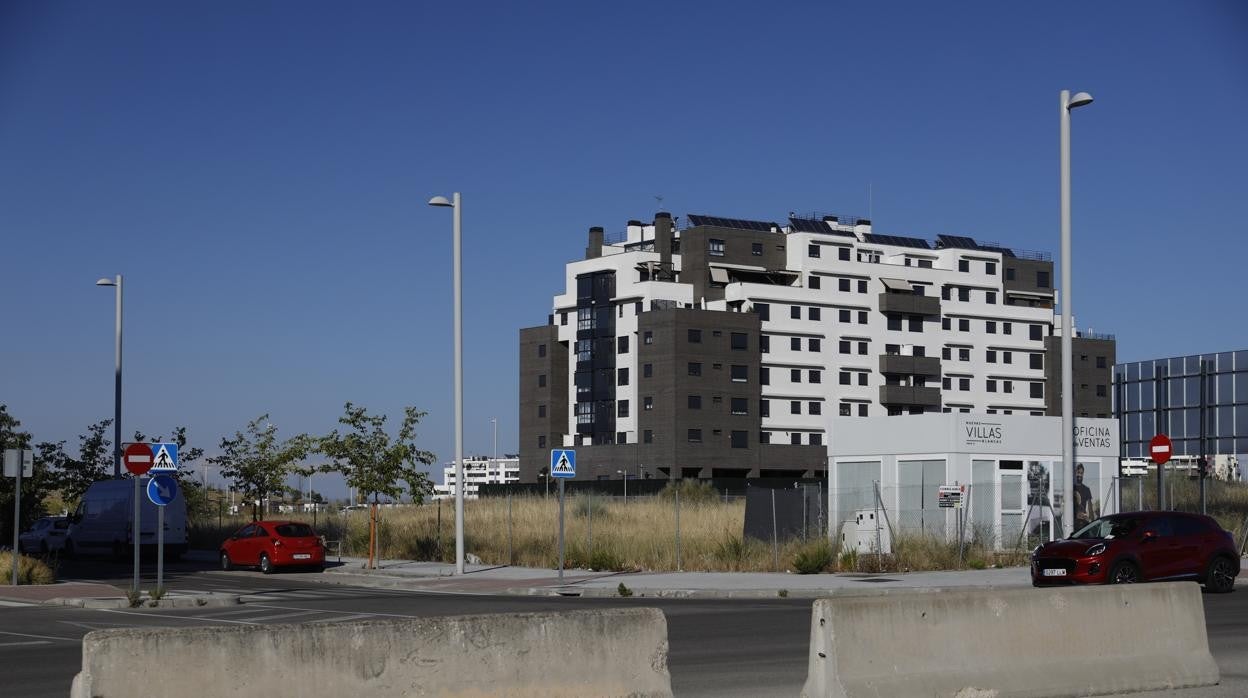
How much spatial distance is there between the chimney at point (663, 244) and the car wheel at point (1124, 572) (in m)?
80.5

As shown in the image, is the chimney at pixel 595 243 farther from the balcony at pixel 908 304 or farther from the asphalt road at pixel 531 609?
the asphalt road at pixel 531 609

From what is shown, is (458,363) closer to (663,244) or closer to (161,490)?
(161,490)

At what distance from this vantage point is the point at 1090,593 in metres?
11.4

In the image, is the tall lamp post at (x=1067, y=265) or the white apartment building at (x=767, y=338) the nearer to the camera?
the tall lamp post at (x=1067, y=265)

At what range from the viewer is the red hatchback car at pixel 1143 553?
77.7 ft

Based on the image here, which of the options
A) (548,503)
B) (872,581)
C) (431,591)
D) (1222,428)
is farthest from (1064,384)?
(548,503)

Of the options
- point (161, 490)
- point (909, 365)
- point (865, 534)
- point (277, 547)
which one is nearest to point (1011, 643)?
point (161, 490)

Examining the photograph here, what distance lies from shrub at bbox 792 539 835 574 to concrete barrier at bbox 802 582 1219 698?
63.4 ft

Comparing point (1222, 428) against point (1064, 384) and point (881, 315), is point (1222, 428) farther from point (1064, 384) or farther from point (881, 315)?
point (881, 315)

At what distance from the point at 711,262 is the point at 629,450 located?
1494cm

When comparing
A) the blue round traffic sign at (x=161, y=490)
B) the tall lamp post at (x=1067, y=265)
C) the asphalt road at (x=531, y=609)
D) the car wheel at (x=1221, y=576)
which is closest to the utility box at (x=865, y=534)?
the tall lamp post at (x=1067, y=265)

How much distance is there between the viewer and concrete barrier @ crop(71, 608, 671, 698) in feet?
26.6

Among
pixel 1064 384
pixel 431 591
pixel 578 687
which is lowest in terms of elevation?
pixel 431 591

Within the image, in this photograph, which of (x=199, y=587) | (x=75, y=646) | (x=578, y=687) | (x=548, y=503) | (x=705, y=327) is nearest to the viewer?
(x=578, y=687)
